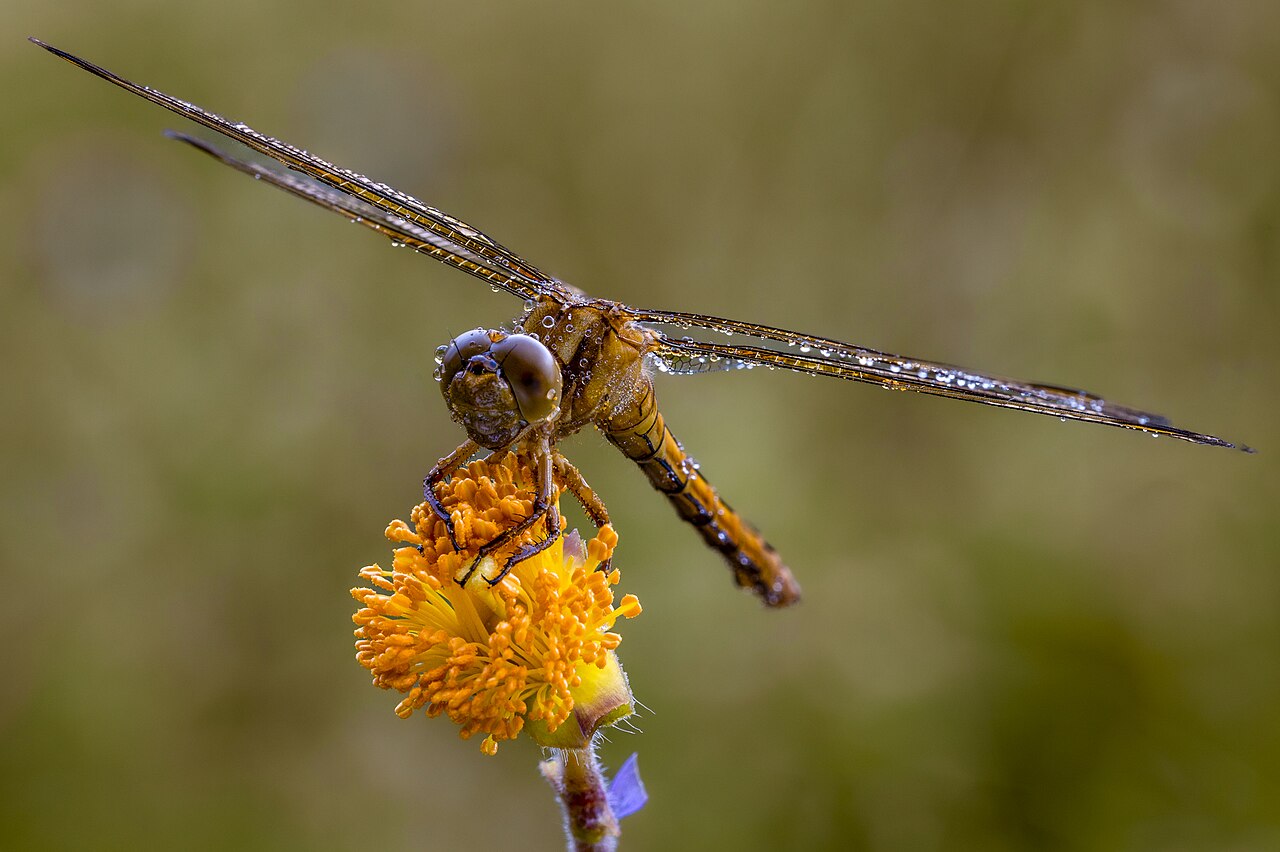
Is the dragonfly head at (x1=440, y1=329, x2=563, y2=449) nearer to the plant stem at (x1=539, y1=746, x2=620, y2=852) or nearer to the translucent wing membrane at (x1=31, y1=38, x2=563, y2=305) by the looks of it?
the translucent wing membrane at (x1=31, y1=38, x2=563, y2=305)

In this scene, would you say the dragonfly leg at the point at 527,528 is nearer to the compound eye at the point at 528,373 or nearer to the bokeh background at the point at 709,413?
the compound eye at the point at 528,373

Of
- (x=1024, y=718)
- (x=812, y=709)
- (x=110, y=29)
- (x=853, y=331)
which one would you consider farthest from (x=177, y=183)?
(x=1024, y=718)

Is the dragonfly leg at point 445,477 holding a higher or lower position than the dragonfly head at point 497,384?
lower

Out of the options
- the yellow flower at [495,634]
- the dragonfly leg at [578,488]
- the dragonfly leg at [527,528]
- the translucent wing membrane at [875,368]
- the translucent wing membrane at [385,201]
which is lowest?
the yellow flower at [495,634]

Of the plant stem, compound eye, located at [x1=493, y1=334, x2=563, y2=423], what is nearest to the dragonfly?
compound eye, located at [x1=493, y1=334, x2=563, y2=423]

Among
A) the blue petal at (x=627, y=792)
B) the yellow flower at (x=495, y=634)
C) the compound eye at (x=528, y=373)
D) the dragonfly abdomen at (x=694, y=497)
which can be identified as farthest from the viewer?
the dragonfly abdomen at (x=694, y=497)

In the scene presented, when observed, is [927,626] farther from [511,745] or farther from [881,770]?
[511,745]

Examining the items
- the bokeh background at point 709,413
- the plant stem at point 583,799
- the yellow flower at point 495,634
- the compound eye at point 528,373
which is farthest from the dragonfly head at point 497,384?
the bokeh background at point 709,413

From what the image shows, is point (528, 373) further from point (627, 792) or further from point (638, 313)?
point (627, 792)
